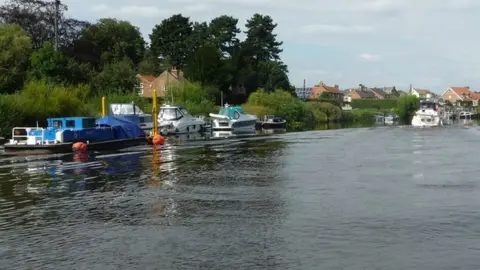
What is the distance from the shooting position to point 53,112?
162 ft

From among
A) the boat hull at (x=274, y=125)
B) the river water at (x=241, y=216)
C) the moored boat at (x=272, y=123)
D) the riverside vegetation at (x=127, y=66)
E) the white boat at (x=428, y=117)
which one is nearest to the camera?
the river water at (x=241, y=216)

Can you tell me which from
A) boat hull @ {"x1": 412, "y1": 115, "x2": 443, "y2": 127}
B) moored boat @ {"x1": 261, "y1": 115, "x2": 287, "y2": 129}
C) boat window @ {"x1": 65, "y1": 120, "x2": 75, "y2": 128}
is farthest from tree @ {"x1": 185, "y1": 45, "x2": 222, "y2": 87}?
boat window @ {"x1": 65, "y1": 120, "x2": 75, "y2": 128}

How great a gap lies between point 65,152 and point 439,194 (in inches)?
891

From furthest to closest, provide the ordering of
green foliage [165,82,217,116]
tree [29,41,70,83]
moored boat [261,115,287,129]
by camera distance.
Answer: moored boat [261,115,287,129]
green foliage [165,82,217,116]
tree [29,41,70,83]

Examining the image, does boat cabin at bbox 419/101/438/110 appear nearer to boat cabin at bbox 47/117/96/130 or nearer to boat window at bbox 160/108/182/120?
boat window at bbox 160/108/182/120

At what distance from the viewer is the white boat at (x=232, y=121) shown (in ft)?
217

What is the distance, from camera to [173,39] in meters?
Result: 122

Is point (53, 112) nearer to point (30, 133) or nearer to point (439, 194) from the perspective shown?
point (30, 133)

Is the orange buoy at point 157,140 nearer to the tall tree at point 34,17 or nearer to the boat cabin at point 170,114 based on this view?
the boat cabin at point 170,114

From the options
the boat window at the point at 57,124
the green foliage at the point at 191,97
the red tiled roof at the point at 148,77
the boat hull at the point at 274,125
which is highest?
the red tiled roof at the point at 148,77

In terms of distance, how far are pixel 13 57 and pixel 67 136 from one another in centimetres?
2996

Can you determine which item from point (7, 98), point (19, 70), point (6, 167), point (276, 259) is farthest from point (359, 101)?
point (276, 259)

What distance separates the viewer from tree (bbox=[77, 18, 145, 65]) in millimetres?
89750

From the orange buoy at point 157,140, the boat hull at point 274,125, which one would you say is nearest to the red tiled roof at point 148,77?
the boat hull at point 274,125
